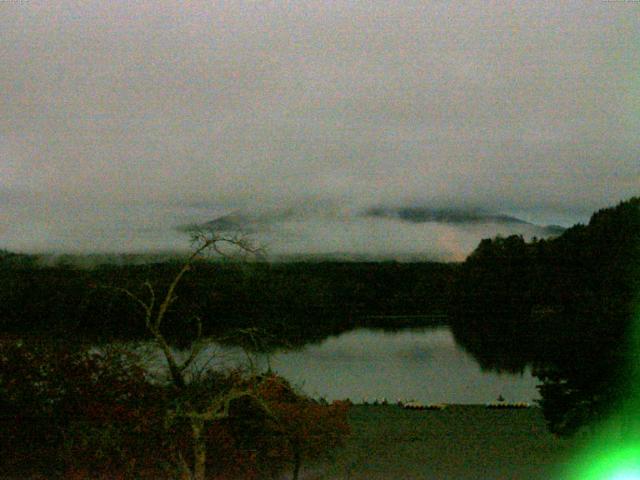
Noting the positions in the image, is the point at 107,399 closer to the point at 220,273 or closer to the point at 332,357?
the point at 220,273

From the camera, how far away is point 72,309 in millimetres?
11039

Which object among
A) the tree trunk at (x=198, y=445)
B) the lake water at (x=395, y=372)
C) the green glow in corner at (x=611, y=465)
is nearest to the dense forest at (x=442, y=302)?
the green glow in corner at (x=611, y=465)

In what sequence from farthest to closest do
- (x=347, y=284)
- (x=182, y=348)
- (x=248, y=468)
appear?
(x=347, y=284)
(x=182, y=348)
(x=248, y=468)

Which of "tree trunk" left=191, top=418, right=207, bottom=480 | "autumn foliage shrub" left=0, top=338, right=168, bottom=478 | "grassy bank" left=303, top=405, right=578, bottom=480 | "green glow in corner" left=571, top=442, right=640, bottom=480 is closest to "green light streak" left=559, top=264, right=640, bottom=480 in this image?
"green glow in corner" left=571, top=442, right=640, bottom=480

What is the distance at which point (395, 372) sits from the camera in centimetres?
3378

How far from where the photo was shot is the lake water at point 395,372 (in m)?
25.7

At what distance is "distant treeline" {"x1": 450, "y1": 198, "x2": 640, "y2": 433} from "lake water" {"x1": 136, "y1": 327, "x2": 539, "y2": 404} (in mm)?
2165

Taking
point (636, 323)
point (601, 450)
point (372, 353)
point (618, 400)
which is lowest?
point (372, 353)

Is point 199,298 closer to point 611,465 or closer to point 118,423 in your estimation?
point 118,423

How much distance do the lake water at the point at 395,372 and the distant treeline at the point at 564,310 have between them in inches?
85.2

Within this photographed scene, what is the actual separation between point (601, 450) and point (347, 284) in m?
39.0

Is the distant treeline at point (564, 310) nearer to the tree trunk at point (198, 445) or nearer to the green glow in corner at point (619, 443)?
the green glow in corner at point (619, 443)

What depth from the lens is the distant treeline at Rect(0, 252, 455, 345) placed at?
971 centimetres

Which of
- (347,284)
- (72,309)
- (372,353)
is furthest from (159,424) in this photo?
(347,284)
